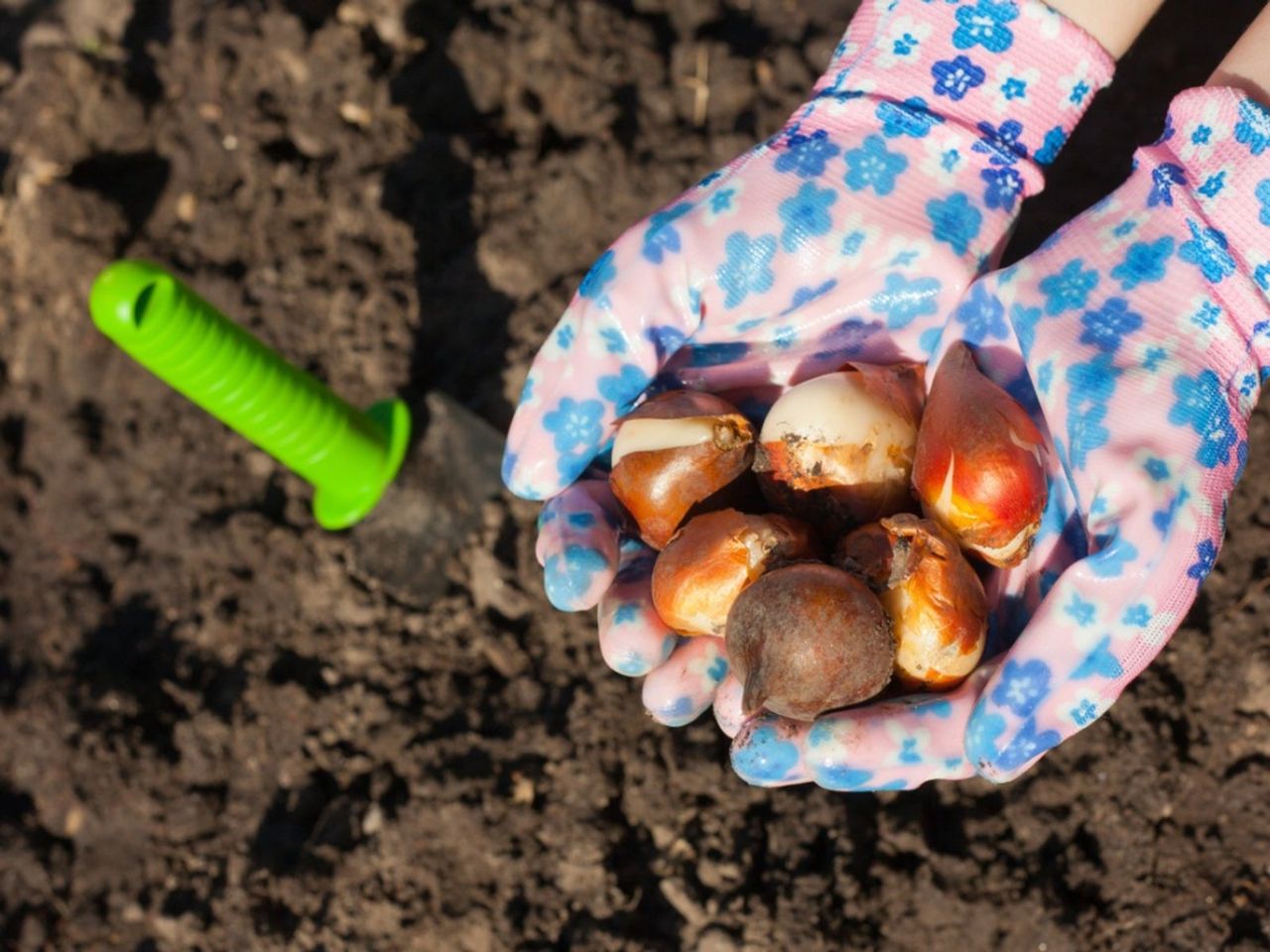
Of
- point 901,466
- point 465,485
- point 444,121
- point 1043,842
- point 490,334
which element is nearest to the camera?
point 901,466

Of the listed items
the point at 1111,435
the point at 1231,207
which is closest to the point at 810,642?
the point at 1111,435

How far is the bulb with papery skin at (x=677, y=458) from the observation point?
1.80 metres

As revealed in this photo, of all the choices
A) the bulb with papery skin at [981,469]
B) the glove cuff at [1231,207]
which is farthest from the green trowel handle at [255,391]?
the glove cuff at [1231,207]

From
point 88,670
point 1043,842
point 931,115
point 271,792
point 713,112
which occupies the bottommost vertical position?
point 88,670

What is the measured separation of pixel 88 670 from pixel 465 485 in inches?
38.3

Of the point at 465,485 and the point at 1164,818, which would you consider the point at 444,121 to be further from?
the point at 1164,818

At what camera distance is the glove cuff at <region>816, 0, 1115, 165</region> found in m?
1.94

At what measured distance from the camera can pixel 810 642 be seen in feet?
5.11

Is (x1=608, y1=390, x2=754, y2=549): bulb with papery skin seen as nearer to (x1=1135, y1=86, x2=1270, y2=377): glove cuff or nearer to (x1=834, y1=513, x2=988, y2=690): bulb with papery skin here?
(x1=834, y1=513, x2=988, y2=690): bulb with papery skin

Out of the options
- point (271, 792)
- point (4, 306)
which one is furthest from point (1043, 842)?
point (4, 306)

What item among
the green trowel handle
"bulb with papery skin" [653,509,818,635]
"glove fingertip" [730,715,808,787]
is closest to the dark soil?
the green trowel handle

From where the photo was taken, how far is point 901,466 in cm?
183

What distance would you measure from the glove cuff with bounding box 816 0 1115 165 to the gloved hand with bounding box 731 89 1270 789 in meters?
0.19

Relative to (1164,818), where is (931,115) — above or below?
above
